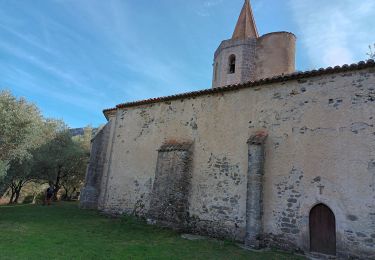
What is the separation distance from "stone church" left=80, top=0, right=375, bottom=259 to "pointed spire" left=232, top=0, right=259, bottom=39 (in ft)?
32.0

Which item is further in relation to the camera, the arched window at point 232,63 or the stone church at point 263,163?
the arched window at point 232,63

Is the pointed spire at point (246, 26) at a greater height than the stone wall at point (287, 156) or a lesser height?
greater

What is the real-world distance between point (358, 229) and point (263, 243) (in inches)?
120

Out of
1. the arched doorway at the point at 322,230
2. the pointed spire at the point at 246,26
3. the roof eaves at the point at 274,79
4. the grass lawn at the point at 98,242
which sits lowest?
the grass lawn at the point at 98,242

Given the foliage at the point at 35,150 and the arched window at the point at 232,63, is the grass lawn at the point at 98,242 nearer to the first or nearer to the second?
the foliage at the point at 35,150

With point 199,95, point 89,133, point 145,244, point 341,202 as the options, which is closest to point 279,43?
point 199,95

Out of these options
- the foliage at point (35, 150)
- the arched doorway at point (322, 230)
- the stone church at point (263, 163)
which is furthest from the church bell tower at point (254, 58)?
the foliage at point (35, 150)

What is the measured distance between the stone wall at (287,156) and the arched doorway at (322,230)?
19 centimetres

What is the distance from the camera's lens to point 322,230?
962 centimetres

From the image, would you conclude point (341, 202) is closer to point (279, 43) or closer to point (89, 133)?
point (279, 43)

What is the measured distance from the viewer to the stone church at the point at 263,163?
950cm

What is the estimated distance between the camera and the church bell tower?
771 inches

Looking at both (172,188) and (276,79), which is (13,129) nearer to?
(172,188)

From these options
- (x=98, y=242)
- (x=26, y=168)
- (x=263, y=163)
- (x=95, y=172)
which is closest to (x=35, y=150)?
(x=26, y=168)
